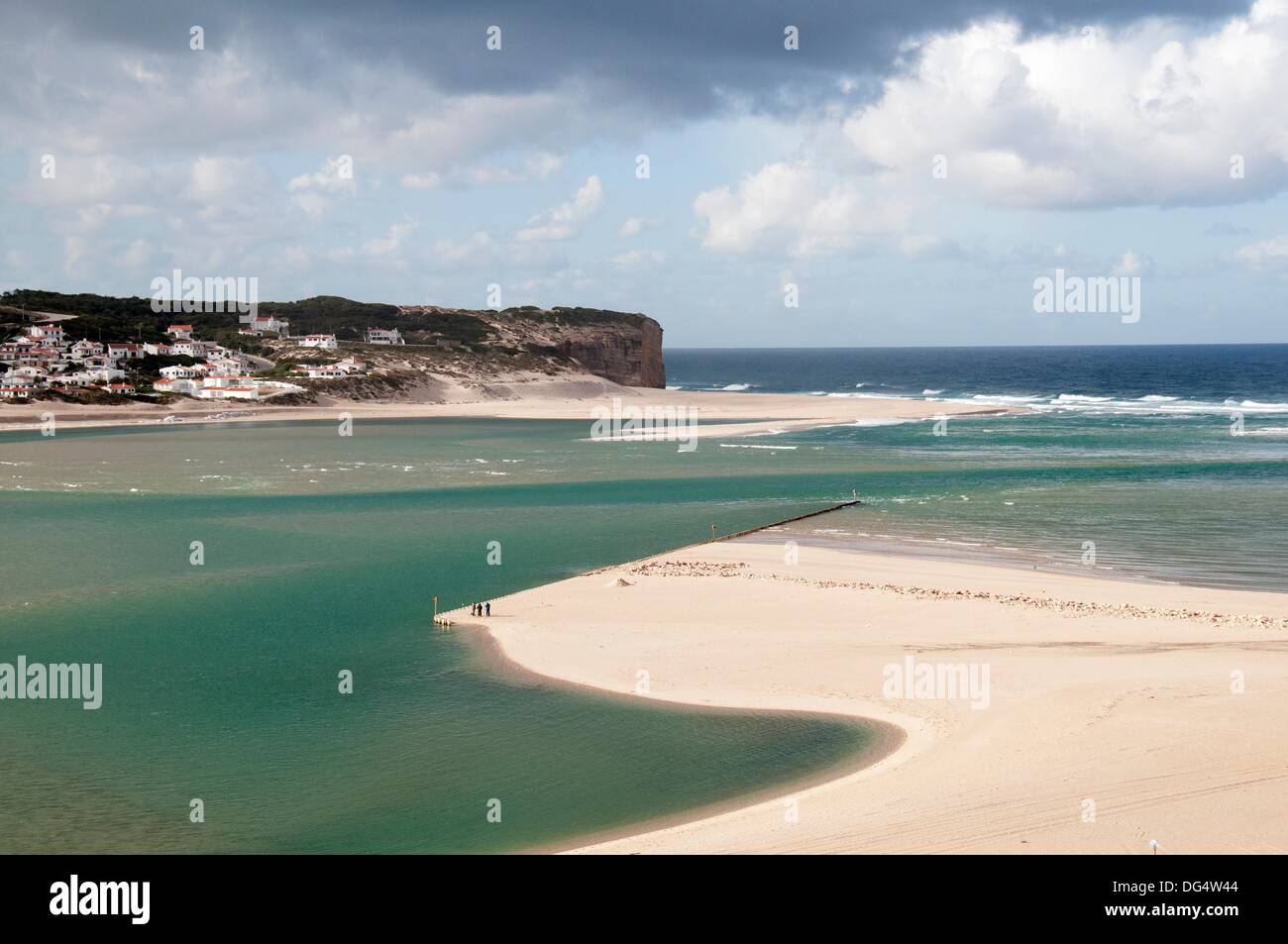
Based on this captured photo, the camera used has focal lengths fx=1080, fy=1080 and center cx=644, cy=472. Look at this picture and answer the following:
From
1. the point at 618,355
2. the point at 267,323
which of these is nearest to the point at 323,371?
the point at 267,323

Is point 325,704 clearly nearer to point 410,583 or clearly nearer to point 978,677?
point 410,583

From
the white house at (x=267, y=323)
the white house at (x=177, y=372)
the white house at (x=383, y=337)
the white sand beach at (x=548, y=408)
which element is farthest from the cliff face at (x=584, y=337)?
the white house at (x=177, y=372)

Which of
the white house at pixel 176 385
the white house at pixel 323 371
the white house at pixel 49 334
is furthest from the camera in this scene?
the white house at pixel 323 371

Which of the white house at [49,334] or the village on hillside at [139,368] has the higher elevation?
the white house at [49,334]

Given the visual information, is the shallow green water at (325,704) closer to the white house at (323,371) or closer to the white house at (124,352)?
the white house at (323,371)

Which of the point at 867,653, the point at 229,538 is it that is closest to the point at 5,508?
the point at 229,538
